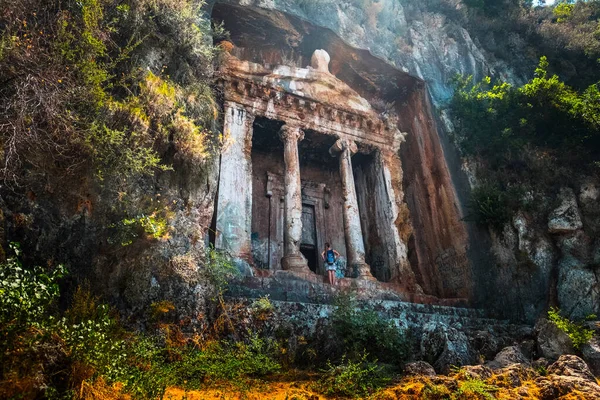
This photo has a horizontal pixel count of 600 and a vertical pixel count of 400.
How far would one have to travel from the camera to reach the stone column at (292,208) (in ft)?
33.6

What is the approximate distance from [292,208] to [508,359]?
6.58m

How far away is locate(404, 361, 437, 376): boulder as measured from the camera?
4.86 m

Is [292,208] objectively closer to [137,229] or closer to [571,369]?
[137,229]

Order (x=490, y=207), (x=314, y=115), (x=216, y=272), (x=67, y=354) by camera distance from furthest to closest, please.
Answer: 1. (x=314, y=115)
2. (x=490, y=207)
3. (x=216, y=272)
4. (x=67, y=354)

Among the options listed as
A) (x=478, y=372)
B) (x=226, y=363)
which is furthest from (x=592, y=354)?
(x=226, y=363)

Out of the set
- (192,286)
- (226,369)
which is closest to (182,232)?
(192,286)

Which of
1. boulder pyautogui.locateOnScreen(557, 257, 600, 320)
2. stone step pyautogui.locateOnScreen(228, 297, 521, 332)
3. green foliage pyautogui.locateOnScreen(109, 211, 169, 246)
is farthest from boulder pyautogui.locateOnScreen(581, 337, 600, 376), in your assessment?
green foliage pyautogui.locateOnScreen(109, 211, 169, 246)

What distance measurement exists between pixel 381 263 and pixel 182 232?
8.10 metres

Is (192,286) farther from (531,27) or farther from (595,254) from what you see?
(531,27)

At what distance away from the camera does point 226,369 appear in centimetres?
439

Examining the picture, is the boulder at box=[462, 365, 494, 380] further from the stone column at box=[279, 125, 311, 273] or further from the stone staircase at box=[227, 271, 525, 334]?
the stone column at box=[279, 125, 311, 273]

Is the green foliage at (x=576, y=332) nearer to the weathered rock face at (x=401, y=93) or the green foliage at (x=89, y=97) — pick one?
the weathered rock face at (x=401, y=93)

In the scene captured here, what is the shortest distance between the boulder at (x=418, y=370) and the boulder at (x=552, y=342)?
2876 mm

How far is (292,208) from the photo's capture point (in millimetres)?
11125
